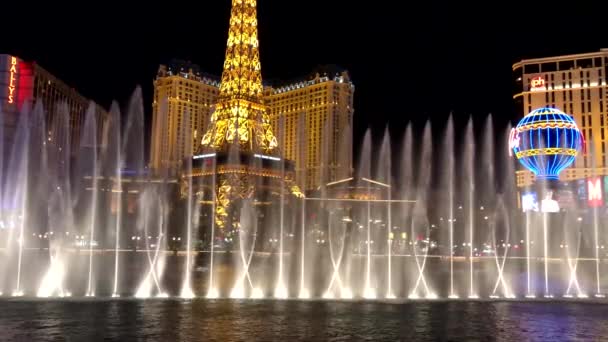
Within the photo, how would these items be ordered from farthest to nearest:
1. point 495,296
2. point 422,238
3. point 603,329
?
1. point 422,238
2. point 495,296
3. point 603,329

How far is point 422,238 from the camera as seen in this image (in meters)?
82.9

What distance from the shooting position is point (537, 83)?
296 feet

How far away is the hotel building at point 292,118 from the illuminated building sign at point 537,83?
29.9 metres

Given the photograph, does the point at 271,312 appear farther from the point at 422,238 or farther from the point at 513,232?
the point at 422,238

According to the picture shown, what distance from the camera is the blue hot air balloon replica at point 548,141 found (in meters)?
49.9

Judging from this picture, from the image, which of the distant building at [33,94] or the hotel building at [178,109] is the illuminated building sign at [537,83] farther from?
the distant building at [33,94]

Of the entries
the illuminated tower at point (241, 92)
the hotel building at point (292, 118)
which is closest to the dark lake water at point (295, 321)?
the illuminated tower at point (241, 92)

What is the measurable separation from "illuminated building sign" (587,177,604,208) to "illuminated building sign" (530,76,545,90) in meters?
39.6

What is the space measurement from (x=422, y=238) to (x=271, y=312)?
72.8 metres

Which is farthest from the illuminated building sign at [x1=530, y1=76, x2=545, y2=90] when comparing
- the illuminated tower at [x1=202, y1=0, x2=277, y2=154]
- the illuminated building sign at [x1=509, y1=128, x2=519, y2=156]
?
the illuminated tower at [x1=202, y1=0, x2=277, y2=154]

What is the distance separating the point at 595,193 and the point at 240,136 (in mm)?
39292

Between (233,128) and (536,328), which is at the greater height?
(233,128)

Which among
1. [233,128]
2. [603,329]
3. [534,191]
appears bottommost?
[603,329]

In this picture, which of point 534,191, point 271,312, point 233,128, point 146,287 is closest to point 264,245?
point 233,128
